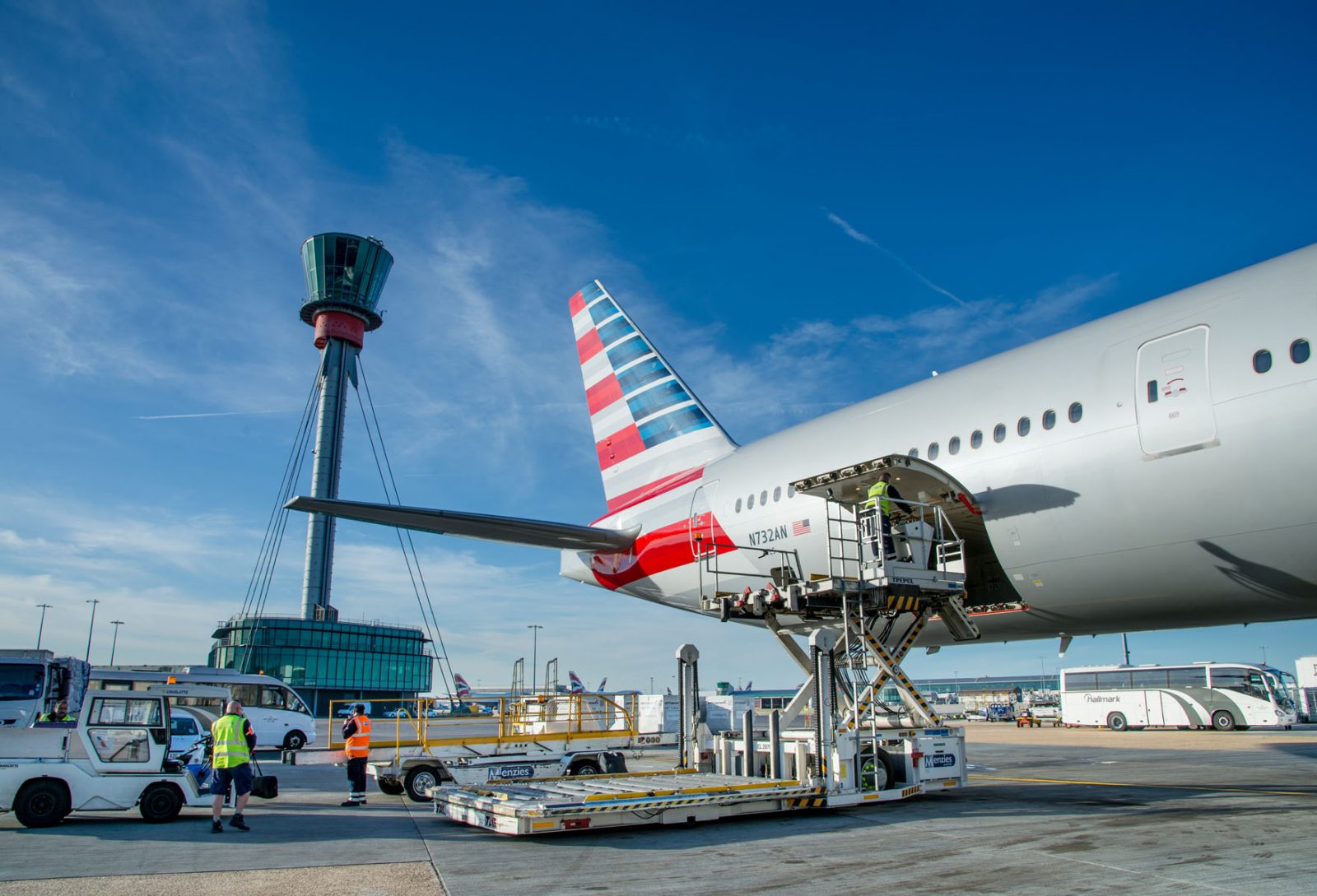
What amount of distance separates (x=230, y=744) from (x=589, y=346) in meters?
14.8

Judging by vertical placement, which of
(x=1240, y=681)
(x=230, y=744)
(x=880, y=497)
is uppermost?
(x=880, y=497)

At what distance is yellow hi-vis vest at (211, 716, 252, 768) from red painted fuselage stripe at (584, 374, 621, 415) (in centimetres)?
1322

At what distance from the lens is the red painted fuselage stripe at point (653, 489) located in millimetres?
19344

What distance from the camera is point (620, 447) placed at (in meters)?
22.7

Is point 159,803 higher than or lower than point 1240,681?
lower

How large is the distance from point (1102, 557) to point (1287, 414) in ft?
9.38

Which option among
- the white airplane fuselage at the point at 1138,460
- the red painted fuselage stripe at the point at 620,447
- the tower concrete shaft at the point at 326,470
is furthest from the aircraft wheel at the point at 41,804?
the tower concrete shaft at the point at 326,470

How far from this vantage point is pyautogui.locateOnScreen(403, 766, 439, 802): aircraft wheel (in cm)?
1499

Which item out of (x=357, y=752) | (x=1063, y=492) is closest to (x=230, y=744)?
(x=357, y=752)

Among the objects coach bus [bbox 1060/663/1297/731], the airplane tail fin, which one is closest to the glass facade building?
coach bus [bbox 1060/663/1297/731]

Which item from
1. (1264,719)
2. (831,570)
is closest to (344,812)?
(831,570)

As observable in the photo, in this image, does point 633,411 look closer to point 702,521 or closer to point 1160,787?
point 702,521

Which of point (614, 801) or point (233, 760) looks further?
point (233, 760)

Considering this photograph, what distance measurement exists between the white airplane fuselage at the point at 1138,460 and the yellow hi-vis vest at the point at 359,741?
22.4 feet
